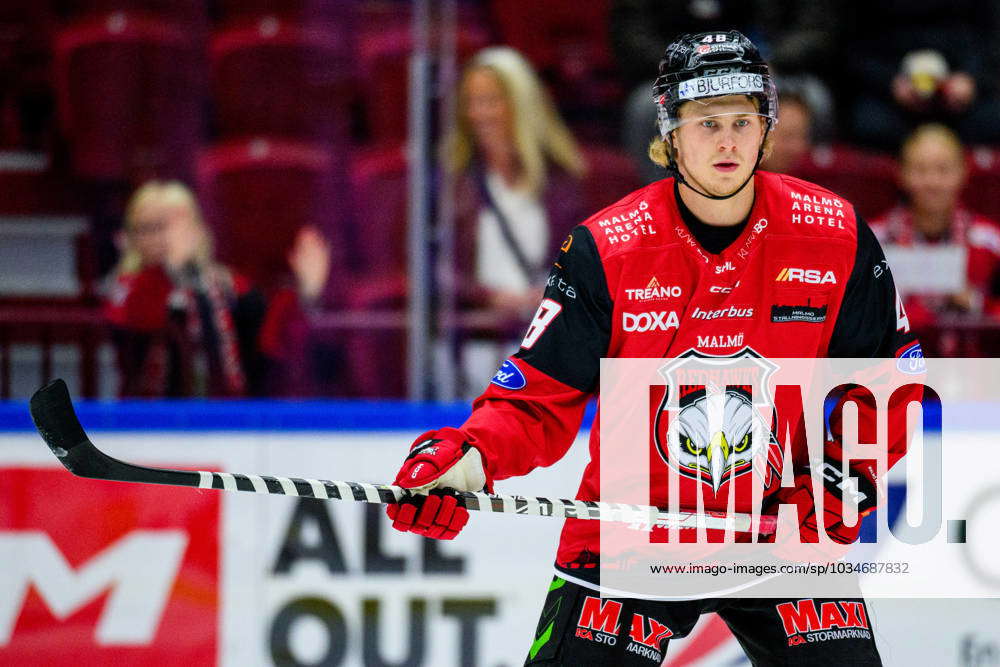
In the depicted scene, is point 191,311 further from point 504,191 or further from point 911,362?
point 911,362

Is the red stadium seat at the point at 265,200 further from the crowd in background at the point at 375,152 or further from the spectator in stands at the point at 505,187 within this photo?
the spectator in stands at the point at 505,187

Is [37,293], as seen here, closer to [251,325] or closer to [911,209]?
[251,325]

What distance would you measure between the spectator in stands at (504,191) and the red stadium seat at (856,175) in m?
0.78

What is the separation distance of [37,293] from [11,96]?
924 millimetres

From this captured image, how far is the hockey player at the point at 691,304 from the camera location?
231 centimetres

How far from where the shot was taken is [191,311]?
3.85 meters

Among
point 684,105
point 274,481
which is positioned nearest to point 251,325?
point 274,481

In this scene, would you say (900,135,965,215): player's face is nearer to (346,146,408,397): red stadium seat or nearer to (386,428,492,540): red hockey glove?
(346,146,408,397): red stadium seat

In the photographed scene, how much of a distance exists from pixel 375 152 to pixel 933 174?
1.64 m

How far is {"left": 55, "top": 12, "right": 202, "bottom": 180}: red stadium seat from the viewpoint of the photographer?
14.4ft

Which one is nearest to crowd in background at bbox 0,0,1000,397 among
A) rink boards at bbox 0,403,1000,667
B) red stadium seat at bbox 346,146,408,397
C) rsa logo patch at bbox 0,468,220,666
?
red stadium seat at bbox 346,146,408,397

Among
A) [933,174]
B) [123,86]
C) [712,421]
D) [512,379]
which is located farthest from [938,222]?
[123,86]

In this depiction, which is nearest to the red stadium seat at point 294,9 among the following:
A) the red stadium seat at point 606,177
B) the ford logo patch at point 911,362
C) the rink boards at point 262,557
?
the red stadium seat at point 606,177

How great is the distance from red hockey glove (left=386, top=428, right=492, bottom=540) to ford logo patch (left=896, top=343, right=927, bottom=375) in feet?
2.49
